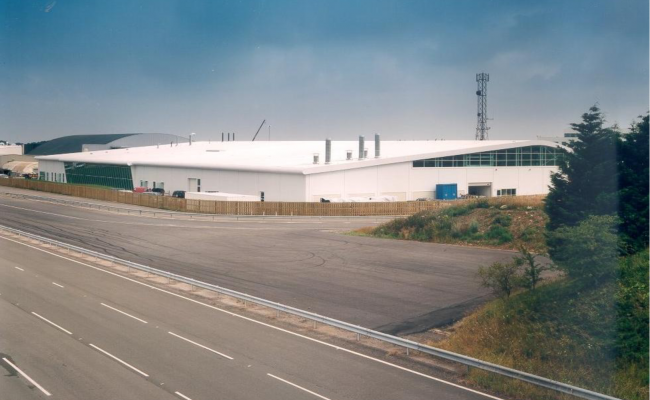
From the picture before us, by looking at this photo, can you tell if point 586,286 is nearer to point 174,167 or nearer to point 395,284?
point 395,284

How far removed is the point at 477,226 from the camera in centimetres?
3859

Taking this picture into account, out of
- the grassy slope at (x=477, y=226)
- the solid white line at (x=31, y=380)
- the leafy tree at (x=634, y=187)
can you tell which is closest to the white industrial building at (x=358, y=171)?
the grassy slope at (x=477, y=226)

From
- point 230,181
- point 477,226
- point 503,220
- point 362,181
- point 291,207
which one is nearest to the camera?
point 503,220

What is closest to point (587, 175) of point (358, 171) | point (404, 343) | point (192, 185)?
point (404, 343)

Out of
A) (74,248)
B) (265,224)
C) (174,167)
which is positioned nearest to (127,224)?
(265,224)

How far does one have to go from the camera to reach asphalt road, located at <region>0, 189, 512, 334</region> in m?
21.7

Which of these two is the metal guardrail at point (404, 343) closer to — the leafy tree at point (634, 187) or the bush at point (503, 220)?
the leafy tree at point (634, 187)

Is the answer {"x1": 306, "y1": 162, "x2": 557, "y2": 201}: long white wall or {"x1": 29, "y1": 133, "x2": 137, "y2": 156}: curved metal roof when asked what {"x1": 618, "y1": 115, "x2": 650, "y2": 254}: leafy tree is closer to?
{"x1": 306, "y1": 162, "x2": 557, "y2": 201}: long white wall

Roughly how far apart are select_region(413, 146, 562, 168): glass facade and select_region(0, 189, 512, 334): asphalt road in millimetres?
18292

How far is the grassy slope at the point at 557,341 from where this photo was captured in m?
13.6

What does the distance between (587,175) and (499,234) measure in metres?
14.6

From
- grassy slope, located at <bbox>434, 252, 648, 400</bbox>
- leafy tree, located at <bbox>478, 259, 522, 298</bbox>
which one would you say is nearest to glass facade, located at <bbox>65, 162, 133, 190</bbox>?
leafy tree, located at <bbox>478, 259, 522, 298</bbox>

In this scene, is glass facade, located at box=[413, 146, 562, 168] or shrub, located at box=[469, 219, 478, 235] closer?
shrub, located at box=[469, 219, 478, 235]

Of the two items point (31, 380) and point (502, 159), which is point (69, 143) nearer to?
point (502, 159)
